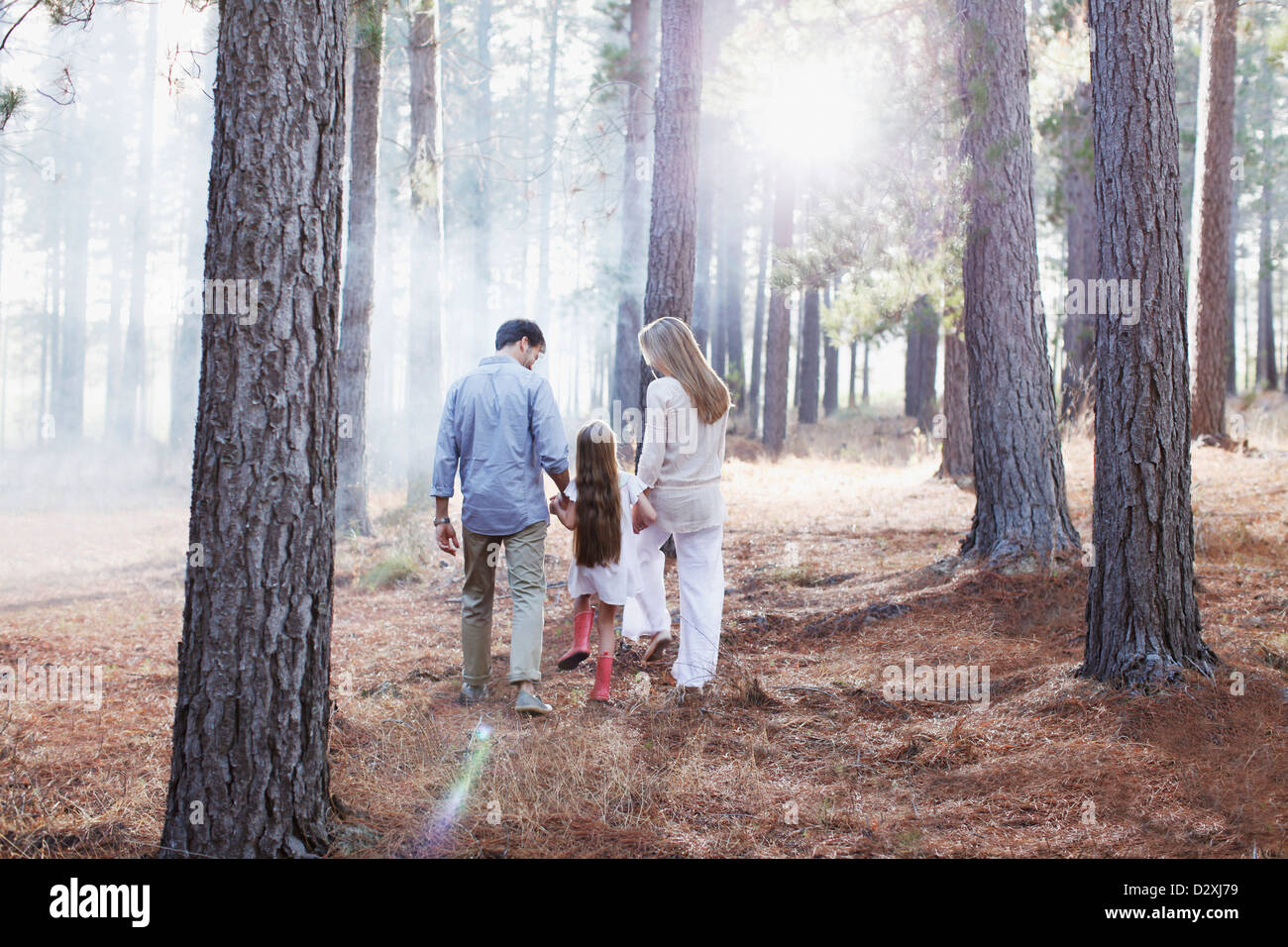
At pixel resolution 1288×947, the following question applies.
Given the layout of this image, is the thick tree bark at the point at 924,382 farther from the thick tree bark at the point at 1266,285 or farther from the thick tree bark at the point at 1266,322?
the thick tree bark at the point at 1266,285

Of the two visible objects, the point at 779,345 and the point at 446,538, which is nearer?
the point at 446,538

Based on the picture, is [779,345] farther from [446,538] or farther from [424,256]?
[446,538]

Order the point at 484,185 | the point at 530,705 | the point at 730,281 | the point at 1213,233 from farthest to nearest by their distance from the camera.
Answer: the point at 730,281 < the point at 484,185 < the point at 1213,233 < the point at 530,705

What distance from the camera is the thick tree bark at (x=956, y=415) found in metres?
11.8

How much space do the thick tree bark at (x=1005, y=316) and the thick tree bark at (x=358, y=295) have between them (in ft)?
21.4

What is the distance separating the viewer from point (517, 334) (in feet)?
16.1

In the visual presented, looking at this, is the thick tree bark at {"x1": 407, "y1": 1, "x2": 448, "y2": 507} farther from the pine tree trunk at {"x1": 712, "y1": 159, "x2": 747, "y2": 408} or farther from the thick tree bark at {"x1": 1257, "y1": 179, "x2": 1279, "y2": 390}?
the thick tree bark at {"x1": 1257, "y1": 179, "x2": 1279, "y2": 390}

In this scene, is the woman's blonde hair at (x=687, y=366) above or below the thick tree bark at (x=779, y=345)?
below

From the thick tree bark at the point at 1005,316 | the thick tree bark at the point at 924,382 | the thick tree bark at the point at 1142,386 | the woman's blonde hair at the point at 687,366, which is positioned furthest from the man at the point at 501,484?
the thick tree bark at the point at 924,382

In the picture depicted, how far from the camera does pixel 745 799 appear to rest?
3.48 metres

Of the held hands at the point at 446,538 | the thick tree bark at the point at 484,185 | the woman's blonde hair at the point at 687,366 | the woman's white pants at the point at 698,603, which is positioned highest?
the thick tree bark at the point at 484,185

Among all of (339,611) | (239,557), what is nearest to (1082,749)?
(239,557)

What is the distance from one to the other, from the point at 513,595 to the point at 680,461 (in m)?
1.15

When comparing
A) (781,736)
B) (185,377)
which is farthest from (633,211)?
(185,377)
